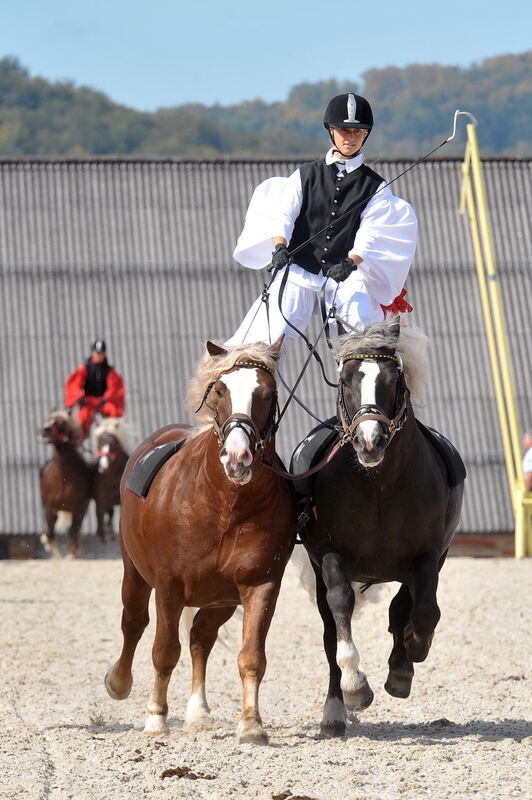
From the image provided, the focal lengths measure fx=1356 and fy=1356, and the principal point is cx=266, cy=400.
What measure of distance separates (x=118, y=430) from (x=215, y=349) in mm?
9797

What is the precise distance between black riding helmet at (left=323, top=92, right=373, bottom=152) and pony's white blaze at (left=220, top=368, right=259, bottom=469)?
1480 millimetres

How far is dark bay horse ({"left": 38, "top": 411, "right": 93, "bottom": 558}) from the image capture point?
50.3 ft

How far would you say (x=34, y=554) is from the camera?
16.2 metres

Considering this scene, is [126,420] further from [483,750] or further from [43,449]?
[483,750]

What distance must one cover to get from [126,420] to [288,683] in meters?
8.50

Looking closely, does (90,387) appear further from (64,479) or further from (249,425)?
(249,425)

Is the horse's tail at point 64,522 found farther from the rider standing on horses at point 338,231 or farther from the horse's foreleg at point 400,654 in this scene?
the horse's foreleg at point 400,654

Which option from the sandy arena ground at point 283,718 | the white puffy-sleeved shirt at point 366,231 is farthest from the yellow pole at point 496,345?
the white puffy-sleeved shirt at point 366,231

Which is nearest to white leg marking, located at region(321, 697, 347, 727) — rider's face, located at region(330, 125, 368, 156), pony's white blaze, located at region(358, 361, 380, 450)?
pony's white blaze, located at region(358, 361, 380, 450)

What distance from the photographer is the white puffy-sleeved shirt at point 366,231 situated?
20.8 ft

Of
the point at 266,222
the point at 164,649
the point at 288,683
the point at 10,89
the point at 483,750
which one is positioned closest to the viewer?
the point at 483,750

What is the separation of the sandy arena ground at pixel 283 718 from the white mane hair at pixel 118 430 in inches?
169

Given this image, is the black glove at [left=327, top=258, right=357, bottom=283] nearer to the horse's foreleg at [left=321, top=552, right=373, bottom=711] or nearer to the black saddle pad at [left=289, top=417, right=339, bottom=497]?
the black saddle pad at [left=289, top=417, right=339, bottom=497]

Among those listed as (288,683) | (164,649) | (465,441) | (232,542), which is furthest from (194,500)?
(465,441)
